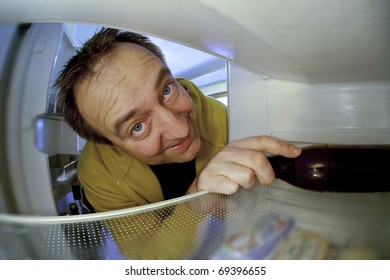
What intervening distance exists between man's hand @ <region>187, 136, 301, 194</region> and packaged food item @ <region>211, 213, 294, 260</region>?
7 cm

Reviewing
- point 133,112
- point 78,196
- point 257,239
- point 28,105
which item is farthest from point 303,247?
point 28,105

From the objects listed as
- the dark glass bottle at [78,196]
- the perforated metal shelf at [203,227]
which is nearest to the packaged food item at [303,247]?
the perforated metal shelf at [203,227]

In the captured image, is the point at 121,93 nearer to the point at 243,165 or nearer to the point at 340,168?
the point at 243,165

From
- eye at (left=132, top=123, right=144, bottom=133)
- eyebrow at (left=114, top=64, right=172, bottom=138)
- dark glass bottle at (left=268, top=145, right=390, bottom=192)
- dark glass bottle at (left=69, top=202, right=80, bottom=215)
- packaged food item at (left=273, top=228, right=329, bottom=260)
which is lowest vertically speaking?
packaged food item at (left=273, top=228, right=329, bottom=260)

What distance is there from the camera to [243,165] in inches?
14.8

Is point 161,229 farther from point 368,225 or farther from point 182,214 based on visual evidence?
point 368,225

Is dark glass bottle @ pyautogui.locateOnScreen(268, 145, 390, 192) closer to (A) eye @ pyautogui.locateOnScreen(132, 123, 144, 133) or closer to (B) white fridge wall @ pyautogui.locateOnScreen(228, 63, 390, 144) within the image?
(B) white fridge wall @ pyautogui.locateOnScreen(228, 63, 390, 144)

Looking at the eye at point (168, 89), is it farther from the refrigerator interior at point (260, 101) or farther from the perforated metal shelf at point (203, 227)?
the perforated metal shelf at point (203, 227)

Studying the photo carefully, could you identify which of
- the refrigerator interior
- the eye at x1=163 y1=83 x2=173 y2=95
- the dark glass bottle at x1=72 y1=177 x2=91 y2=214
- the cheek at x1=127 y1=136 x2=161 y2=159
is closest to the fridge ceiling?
the refrigerator interior

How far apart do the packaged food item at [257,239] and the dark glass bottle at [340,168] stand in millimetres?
87

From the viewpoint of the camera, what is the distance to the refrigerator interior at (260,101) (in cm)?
30

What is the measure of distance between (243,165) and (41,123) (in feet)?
1.52

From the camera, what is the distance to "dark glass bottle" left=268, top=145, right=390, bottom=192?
338 millimetres

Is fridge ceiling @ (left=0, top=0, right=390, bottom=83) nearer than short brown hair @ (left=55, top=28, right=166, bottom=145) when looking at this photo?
Yes
